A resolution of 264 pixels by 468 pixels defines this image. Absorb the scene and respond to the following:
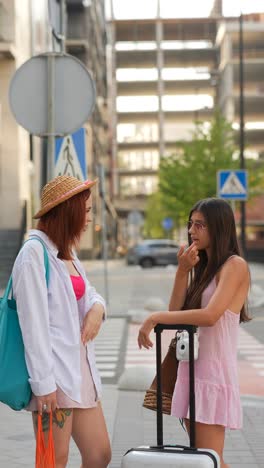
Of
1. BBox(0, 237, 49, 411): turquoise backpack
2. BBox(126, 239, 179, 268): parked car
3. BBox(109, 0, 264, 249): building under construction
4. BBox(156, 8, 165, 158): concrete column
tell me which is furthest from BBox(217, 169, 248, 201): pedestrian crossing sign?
BBox(156, 8, 165, 158): concrete column

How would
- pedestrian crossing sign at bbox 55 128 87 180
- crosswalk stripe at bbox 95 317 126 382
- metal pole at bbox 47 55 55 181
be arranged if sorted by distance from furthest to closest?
1. crosswalk stripe at bbox 95 317 126 382
2. pedestrian crossing sign at bbox 55 128 87 180
3. metal pole at bbox 47 55 55 181

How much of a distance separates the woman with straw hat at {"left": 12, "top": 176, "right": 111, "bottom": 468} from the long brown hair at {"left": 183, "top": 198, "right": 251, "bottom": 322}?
17.4 inches

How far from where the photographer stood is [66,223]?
14.5 feet

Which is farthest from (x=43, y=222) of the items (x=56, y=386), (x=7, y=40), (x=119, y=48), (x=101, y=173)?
(x=119, y=48)

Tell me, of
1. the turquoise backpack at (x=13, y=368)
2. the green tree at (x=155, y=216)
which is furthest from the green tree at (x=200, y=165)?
the turquoise backpack at (x=13, y=368)

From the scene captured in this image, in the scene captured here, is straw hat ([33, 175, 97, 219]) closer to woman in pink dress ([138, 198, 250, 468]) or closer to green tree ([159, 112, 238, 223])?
woman in pink dress ([138, 198, 250, 468])

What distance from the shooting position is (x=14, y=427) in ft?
27.3

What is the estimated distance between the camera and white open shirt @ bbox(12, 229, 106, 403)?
13.7 ft

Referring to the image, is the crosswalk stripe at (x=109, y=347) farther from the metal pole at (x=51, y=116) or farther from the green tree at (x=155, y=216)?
the green tree at (x=155, y=216)

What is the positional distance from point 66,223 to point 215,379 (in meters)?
0.90

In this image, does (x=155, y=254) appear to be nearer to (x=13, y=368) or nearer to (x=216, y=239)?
(x=216, y=239)

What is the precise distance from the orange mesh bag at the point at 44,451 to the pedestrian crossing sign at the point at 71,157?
7142mm

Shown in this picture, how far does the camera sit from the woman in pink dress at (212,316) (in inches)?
179

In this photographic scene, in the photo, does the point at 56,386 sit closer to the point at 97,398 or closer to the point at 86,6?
the point at 97,398
